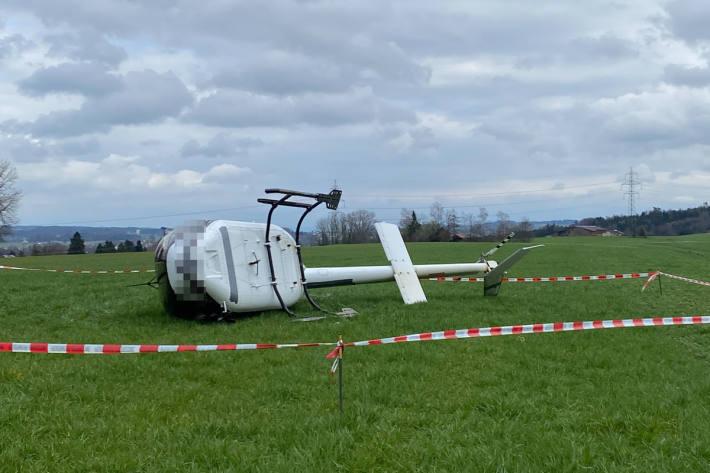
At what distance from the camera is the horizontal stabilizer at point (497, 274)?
12.7 m

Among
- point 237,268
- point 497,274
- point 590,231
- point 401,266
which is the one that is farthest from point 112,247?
point 590,231

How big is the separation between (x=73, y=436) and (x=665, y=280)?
59.8 ft

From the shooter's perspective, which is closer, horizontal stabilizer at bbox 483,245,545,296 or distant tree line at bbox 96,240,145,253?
horizontal stabilizer at bbox 483,245,545,296

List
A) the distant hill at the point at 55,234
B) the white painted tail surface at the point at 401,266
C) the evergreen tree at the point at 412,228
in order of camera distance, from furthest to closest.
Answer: the evergreen tree at the point at 412,228
the distant hill at the point at 55,234
the white painted tail surface at the point at 401,266

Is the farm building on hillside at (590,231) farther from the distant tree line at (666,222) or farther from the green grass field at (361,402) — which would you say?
the green grass field at (361,402)

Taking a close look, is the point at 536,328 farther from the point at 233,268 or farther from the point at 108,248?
the point at 108,248

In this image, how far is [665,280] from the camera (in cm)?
1800

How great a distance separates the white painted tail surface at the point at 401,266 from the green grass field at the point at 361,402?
2.13 metres

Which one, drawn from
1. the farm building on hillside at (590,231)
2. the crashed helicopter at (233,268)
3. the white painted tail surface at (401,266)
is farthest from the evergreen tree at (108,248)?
the farm building on hillside at (590,231)

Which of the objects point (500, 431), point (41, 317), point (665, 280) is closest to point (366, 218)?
point (665, 280)

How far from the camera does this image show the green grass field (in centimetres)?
419

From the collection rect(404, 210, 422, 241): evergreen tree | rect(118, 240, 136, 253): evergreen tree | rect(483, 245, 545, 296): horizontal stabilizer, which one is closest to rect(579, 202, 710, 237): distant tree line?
rect(404, 210, 422, 241): evergreen tree

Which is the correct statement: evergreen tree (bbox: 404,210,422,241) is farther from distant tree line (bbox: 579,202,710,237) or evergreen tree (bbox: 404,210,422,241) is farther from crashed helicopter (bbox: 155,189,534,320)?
crashed helicopter (bbox: 155,189,534,320)

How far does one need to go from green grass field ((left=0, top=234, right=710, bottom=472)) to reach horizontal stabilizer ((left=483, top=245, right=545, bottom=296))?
3287 millimetres
